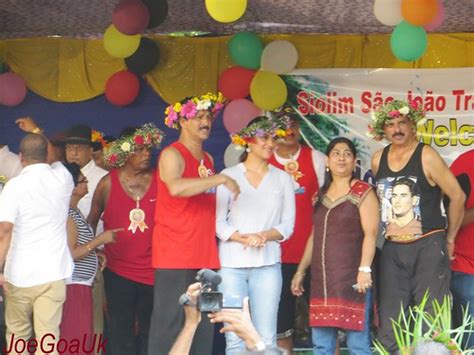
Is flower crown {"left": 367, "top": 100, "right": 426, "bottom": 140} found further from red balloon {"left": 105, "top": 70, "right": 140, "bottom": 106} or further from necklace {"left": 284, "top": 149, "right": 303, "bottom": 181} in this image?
red balloon {"left": 105, "top": 70, "right": 140, "bottom": 106}

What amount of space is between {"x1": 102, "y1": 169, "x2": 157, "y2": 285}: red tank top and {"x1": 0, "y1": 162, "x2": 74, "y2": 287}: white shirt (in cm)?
84

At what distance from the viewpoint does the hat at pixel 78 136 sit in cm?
694

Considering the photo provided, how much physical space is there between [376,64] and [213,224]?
2.43 m

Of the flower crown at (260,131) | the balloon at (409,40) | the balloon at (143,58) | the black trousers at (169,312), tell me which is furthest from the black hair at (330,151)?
the balloon at (143,58)

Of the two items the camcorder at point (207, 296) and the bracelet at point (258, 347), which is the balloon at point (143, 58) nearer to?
the camcorder at point (207, 296)

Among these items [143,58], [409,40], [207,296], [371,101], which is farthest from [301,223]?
[207,296]

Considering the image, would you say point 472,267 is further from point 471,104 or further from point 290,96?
point 290,96

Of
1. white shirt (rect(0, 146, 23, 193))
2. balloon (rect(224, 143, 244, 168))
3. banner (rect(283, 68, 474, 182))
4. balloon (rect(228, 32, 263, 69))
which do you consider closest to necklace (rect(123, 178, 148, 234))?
white shirt (rect(0, 146, 23, 193))

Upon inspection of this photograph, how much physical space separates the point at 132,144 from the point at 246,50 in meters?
1.43

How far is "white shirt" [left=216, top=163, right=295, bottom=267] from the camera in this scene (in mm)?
5691

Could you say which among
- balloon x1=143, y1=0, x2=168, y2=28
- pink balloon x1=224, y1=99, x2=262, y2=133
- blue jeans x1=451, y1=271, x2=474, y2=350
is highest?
balloon x1=143, y1=0, x2=168, y2=28

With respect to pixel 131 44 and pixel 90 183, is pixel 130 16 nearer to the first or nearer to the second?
pixel 131 44

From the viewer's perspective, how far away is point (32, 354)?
568cm

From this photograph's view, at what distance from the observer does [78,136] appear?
22.9 ft
